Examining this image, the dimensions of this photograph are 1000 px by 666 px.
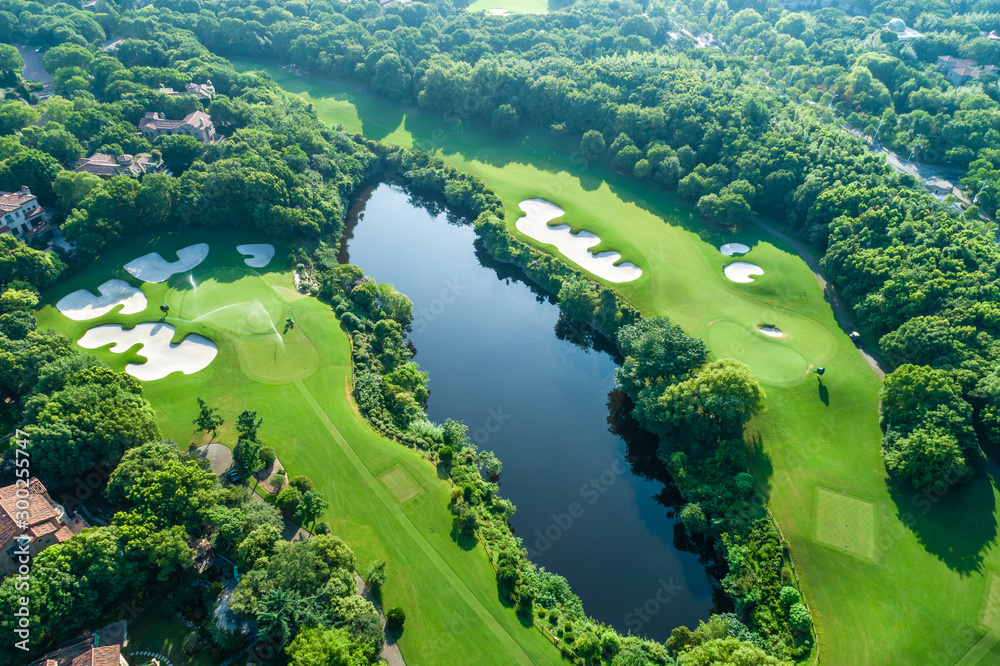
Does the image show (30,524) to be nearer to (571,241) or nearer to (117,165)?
(117,165)

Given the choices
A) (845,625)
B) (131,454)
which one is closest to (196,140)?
(131,454)

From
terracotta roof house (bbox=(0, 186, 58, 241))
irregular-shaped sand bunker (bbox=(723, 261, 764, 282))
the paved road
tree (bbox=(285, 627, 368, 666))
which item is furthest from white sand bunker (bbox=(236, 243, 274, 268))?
the paved road

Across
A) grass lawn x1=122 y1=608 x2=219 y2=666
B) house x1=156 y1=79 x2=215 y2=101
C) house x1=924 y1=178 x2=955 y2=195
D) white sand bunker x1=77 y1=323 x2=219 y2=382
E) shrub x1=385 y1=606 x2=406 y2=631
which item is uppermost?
house x1=924 y1=178 x2=955 y2=195

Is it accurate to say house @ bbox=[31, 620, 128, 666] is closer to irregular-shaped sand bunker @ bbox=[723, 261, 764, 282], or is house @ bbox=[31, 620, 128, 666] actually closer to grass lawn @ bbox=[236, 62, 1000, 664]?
grass lawn @ bbox=[236, 62, 1000, 664]

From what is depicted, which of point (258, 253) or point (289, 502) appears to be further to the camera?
point (258, 253)

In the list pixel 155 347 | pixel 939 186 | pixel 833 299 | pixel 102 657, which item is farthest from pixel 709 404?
pixel 939 186

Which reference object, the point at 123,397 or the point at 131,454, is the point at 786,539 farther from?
the point at 123,397
